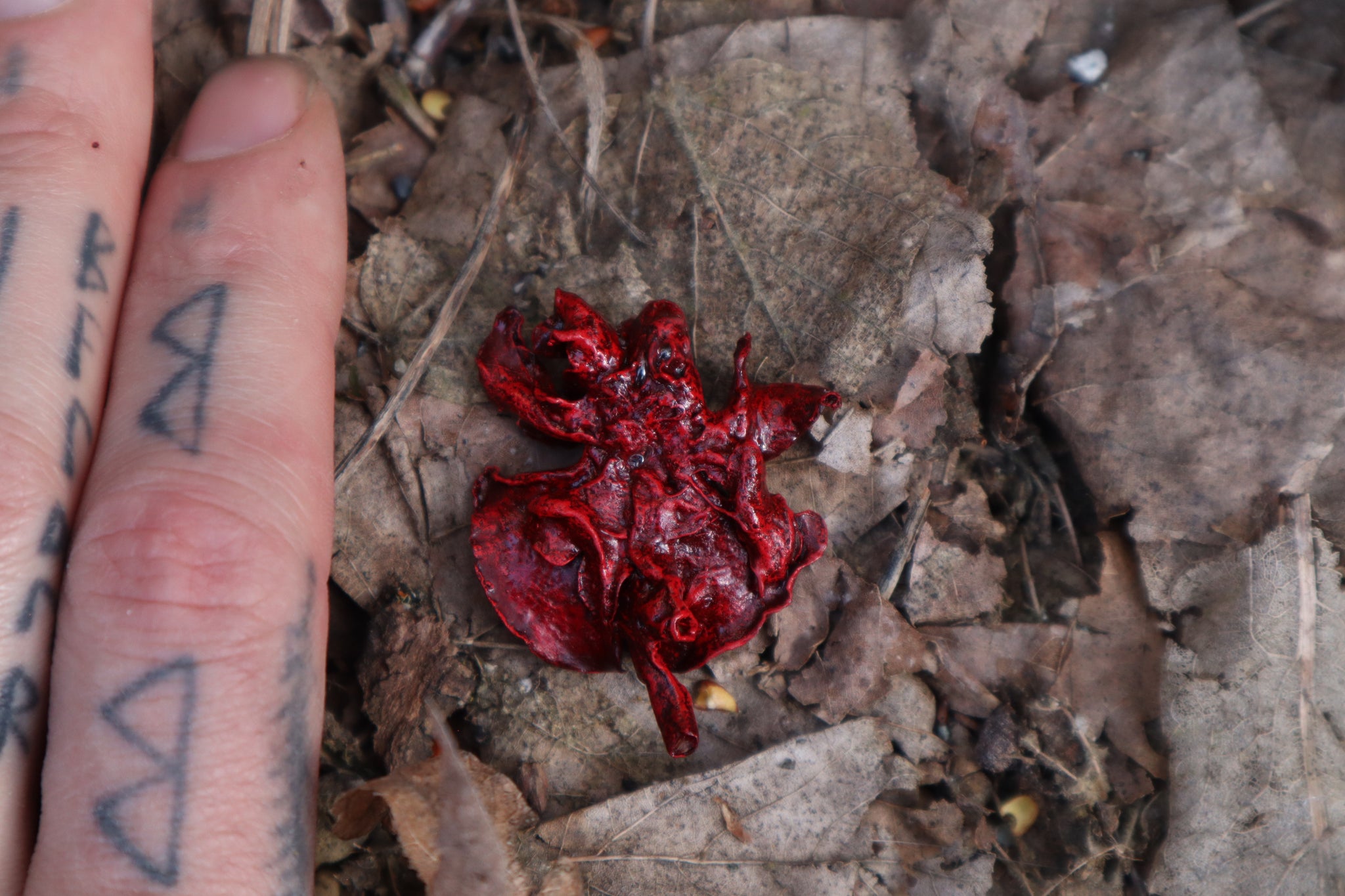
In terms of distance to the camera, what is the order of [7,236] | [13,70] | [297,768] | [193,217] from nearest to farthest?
1. [297,768]
2. [7,236]
3. [13,70]
4. [193,217]

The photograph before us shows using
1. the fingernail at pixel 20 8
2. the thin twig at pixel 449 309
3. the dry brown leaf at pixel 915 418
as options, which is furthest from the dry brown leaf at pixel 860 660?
the fingernail at pixel 20 8

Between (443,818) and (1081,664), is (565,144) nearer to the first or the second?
(443,818)

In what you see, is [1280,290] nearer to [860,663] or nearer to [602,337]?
[860,663]

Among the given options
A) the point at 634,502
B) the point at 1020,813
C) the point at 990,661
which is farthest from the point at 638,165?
the point at 1020,813

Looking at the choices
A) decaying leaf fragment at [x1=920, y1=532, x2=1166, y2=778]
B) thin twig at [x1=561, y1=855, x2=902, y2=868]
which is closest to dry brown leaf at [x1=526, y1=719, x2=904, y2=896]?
thin twig at [x1=561, y1=855, x2=902, y2=868]

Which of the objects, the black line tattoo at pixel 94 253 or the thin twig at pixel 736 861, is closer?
the black line tattoo at pixel 94 253

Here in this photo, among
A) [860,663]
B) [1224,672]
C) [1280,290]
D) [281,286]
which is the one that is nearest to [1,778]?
[281,286]

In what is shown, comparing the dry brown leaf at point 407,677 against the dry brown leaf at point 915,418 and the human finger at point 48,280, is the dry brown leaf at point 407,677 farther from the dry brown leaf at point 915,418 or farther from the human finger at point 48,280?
the dry brown leaf at point 915,418
